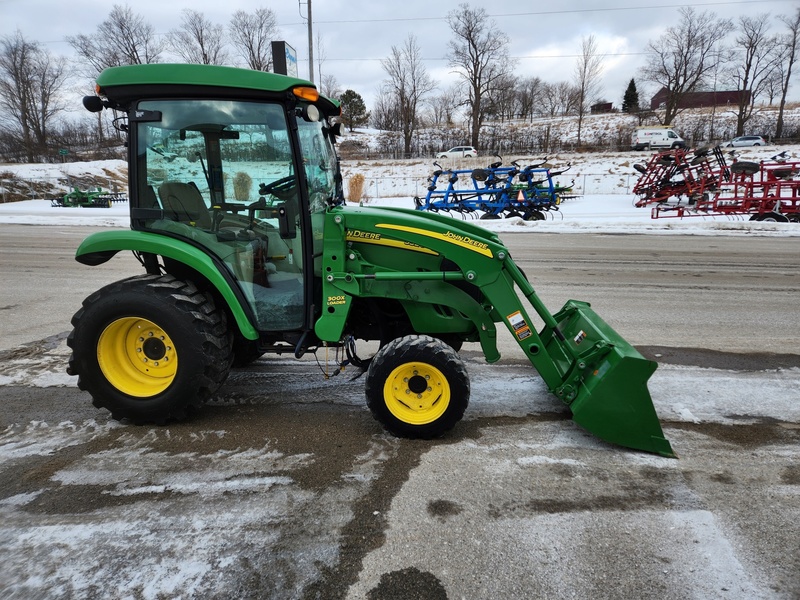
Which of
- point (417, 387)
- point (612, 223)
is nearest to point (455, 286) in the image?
point (417, 387)

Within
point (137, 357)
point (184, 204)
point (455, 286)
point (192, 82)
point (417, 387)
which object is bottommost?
point (417, 387)

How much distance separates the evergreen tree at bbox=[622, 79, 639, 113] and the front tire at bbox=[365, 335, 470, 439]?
225 feet

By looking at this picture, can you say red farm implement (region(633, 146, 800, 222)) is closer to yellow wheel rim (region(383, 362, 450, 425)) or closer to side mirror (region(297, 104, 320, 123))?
yellow wheel rim (region(383, 362, 450, 425))

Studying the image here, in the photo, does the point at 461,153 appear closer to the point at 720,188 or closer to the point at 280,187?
the point at 720,188

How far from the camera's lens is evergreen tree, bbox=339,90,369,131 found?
58438mm

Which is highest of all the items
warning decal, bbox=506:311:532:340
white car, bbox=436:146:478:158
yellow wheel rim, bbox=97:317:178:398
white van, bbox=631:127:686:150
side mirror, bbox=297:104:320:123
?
white van, bbox=631:127:686:150

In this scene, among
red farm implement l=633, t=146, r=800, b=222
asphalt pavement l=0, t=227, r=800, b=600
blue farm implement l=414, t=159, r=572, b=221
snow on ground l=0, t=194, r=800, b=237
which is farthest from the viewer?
blue farm implement l=414, t=159, r=572, b=221

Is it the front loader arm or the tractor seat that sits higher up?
the tractor seat

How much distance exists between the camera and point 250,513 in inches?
103

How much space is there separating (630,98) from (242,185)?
74.2 metres

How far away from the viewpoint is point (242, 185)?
3.42 m

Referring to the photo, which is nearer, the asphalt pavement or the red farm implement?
the asphalt pavement

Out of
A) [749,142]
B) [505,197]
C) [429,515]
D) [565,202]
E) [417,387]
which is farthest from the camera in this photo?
[749,142]

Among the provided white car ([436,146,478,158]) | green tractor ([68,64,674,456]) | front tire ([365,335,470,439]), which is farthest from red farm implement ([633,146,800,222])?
white car ([436,146,478,158])
